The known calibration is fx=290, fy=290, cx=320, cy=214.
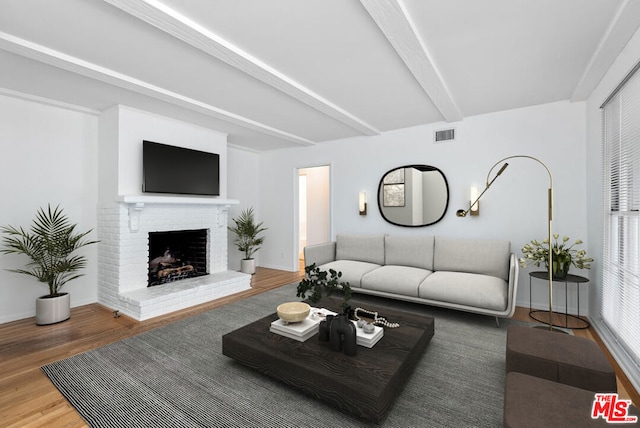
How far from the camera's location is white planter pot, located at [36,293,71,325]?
10.3 ft

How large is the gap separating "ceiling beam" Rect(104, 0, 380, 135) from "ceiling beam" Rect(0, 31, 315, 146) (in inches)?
43.1

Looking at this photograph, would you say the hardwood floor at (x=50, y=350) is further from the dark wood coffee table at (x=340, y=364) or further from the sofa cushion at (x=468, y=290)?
the dark wood coffee table at (x=340, y=364)

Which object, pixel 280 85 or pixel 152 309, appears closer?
pixel 280 85

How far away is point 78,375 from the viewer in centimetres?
218

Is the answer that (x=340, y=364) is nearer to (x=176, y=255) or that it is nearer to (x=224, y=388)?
(x=224, y=388)

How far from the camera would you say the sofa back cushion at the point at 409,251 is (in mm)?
4082

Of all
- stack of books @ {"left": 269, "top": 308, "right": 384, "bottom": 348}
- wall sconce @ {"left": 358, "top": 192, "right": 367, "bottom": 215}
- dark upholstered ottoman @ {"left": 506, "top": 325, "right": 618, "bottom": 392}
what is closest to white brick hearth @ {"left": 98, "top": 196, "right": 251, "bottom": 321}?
stack of books @ {"left": 269, "top": 308, "right": 384, "bottom": 348}

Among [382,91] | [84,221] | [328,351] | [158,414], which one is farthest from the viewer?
[84,221]

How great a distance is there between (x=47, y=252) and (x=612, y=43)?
5.82 metres

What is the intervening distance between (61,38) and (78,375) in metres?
2.55

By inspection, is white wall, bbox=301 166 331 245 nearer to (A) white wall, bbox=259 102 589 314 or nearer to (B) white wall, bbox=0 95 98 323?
(A) white wall, bbox=259 102 589 314

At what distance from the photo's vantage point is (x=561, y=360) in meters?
1.73

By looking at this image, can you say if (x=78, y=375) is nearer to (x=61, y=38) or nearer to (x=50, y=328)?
(x=50, y=328)

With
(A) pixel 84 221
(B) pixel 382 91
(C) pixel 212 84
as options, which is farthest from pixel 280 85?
(A) pixel 84 221
